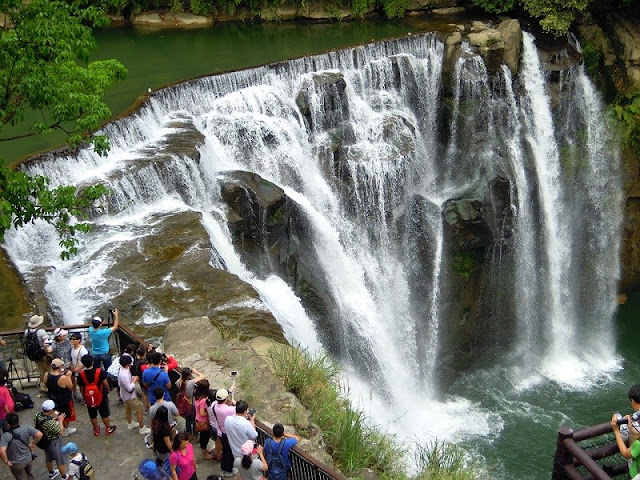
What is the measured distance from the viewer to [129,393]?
9430mm

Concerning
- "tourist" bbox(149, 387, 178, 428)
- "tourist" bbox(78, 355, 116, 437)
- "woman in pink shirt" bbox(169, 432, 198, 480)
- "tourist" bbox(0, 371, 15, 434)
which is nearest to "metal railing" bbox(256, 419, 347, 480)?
"woman in pink shirt" bbox(169, 432, 198, 480)

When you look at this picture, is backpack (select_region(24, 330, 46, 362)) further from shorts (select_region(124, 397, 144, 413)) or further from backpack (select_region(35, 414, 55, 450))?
backpack (select_region(35, 414, 55, 450))

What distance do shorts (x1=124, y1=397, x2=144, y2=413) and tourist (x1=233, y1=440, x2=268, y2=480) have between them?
2193 millimetres

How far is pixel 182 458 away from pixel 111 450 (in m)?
1.96

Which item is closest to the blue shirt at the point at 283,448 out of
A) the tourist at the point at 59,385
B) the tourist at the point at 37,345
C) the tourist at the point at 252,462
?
the tourist at the point at 252,462

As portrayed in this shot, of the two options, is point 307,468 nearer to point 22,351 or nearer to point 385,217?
point 22,351

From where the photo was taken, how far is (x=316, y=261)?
1878 centimetres

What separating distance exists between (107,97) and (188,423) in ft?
52.9

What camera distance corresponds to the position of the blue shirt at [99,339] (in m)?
10.1

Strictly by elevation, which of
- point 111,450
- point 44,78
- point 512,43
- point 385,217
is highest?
point 44,78

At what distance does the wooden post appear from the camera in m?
7.04

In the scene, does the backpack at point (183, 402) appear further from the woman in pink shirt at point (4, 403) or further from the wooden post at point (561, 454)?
the wooden post at point (561, 454)

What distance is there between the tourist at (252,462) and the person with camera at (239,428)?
107mm

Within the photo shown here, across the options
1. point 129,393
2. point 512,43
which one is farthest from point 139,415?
point 512,43
